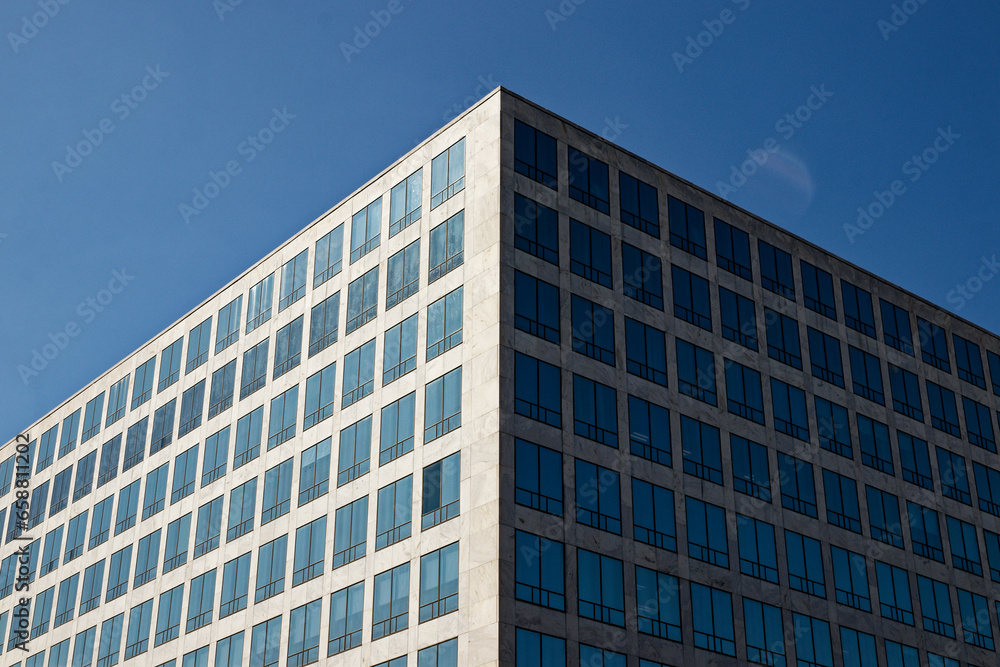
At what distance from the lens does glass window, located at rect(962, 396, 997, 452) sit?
6500 cm

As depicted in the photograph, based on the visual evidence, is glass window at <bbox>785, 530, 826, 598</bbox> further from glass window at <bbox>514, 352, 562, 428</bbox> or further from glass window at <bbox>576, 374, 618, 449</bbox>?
glass window at <bbox>514, 352, 562, 428</bbox>

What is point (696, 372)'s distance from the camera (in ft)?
177

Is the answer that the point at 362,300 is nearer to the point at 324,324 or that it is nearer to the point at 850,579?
the point at 324,324

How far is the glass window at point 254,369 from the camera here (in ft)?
198

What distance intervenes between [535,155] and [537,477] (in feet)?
46.5


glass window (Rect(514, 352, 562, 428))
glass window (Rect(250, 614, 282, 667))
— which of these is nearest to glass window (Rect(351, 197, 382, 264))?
glass window (Rect(514, 352, 562, 428))

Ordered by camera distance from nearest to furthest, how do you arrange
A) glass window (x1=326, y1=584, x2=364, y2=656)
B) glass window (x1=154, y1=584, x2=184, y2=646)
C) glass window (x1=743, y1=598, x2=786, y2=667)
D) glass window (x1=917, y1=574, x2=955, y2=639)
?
glass window (x1=326, y1=584, x2=364, y2=656) < glass window (x1=743, y1=598, x2=786, y2=667) < glass window (x1=917, y1=574, x2=955, y2=639) < glass window (x1=154, y1=584, x2=184, y2=646)

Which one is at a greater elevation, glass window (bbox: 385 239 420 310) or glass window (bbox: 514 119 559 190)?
glass window (bbox: 514 119 559 190)

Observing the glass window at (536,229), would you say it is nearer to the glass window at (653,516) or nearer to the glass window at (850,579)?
the glass window at (653,516)

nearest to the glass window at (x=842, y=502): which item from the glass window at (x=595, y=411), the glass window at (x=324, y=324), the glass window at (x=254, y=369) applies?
the glass window at (x=595, y=411)

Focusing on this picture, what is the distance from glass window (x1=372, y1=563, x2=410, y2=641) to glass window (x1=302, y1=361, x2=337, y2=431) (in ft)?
30.9

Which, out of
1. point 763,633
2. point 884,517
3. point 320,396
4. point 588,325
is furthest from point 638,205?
point 763,633

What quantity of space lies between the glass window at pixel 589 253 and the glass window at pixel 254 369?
17178 millimetres

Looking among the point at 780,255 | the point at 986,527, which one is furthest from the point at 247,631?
the point at 986,527
